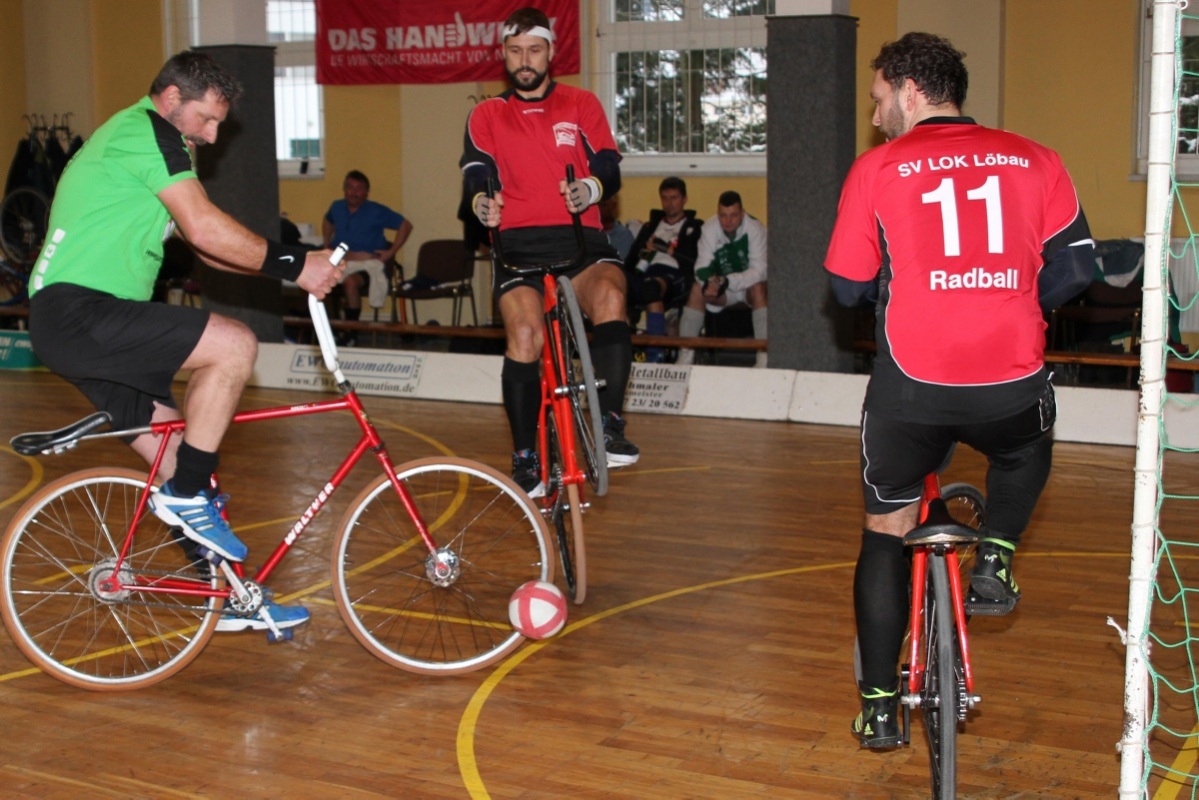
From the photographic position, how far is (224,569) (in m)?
4.12

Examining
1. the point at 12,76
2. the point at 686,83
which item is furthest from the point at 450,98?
the point at 12,76

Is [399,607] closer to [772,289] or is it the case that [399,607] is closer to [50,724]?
[50,724]

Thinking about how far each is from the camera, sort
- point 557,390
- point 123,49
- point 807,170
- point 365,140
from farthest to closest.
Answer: point 123,49
point 365,140
point 807,170
point 557,390

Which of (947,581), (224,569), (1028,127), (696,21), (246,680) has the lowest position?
(246,680)

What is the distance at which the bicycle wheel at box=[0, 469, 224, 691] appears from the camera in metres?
4.01

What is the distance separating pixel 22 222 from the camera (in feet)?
46.8

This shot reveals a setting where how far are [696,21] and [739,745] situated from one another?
9722mm

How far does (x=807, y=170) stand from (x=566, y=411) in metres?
5.03

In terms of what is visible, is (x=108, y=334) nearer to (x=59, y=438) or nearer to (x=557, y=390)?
(x=59, y=438)

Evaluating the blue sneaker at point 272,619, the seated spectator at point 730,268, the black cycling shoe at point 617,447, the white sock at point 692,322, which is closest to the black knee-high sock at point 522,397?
the black cycling shoe at point 617,447

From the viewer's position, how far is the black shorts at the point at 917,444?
9.50 feet

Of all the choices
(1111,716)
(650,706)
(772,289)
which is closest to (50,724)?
(650,706)

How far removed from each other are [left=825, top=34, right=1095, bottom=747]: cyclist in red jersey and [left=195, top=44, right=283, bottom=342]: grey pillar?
8697 mm

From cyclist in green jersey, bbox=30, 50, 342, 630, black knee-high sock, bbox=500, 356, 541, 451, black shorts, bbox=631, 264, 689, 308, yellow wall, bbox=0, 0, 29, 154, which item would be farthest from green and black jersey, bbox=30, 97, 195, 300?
yellow wall, bbox=0, 0, 29, 154
